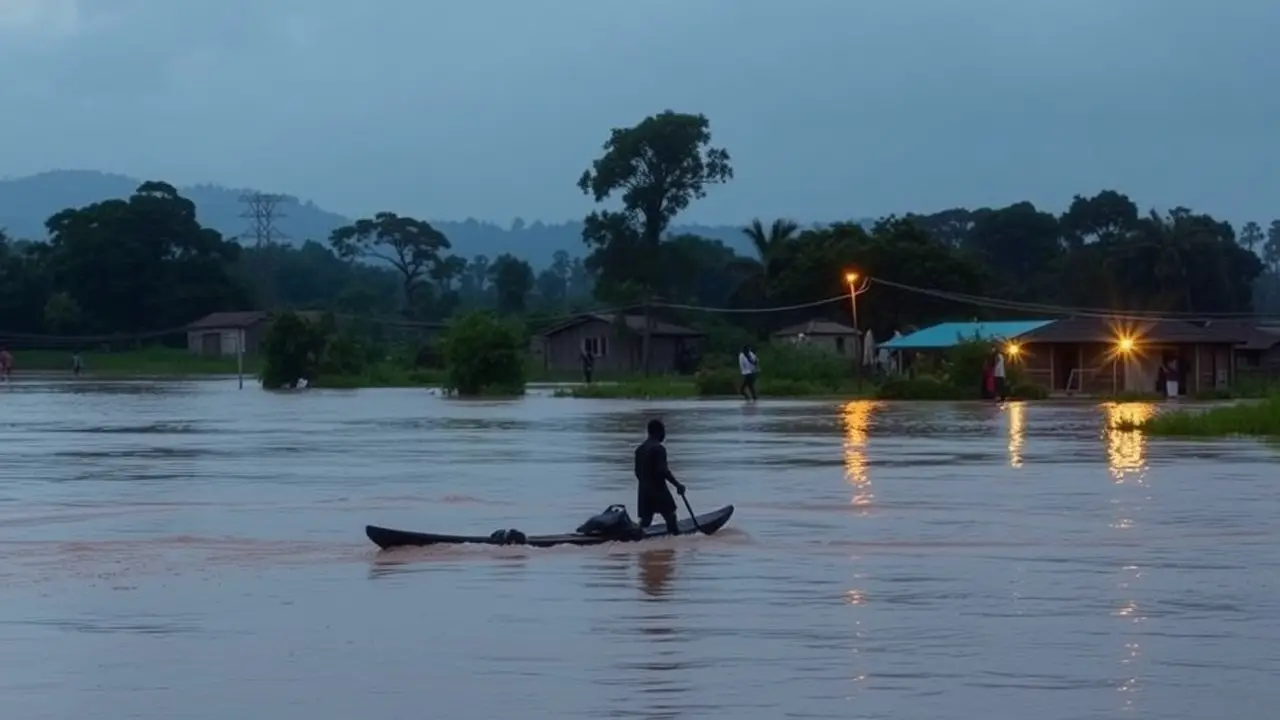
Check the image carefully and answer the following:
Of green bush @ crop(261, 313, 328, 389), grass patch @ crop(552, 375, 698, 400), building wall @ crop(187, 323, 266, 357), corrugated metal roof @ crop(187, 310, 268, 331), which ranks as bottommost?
grass patch @ crop(552, 375, 698, 400)

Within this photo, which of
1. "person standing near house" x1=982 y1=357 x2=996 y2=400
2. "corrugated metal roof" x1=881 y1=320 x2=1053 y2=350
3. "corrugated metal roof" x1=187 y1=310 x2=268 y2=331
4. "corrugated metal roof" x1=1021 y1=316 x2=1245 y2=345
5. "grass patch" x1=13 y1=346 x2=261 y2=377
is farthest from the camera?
"corrugated metal roof" x1=187 y1=310 x2=268 y2=331

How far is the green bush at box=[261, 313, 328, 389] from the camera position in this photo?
71.0 meters

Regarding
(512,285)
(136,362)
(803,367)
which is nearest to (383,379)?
(803,367)

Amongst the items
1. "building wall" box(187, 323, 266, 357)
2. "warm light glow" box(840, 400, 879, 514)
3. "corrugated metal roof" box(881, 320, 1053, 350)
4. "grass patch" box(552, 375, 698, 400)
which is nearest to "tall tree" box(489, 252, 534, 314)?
"building wall" box(187, 323, 266, 357)

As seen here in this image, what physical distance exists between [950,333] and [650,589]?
175 feet

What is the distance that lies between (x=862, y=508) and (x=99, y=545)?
25.1 ft

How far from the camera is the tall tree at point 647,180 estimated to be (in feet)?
304

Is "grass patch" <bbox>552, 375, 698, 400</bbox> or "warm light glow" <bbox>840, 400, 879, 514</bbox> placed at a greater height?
"grass patch" <bbox>552, 375, 698, 400</bbox>

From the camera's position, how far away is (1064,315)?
75.8m

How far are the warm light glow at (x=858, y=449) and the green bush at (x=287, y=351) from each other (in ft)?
88.7

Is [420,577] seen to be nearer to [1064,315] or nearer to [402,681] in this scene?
[402,681]

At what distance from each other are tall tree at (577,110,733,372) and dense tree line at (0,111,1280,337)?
0.22 ft

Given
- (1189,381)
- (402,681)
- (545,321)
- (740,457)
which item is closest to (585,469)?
(740,457)

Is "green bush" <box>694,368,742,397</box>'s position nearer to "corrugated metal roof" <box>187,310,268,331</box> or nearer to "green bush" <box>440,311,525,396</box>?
"green bush" <box>440,311,525,396</box>
